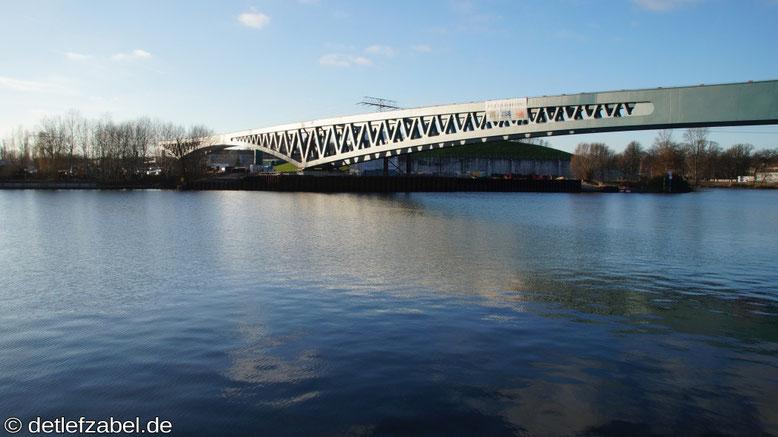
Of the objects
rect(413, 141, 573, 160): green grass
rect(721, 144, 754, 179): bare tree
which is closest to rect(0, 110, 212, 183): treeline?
rect(413, 141, 573, 160): green grass

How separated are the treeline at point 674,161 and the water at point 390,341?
365 feet

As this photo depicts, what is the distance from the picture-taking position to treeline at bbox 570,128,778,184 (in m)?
119

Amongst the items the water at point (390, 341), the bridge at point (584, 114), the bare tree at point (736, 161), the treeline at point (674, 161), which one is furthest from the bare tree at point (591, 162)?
the water at point (390, 341)

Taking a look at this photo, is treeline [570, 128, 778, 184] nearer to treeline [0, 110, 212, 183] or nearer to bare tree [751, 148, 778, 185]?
bare tree [751, 148, 778, 185]

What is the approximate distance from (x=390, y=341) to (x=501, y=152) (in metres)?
145

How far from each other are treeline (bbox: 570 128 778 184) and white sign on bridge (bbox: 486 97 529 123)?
72.5 metres

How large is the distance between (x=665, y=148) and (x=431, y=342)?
128169 mm

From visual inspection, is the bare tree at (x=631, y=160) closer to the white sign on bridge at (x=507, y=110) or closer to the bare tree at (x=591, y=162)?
the bare tree at (x=591, y=162)

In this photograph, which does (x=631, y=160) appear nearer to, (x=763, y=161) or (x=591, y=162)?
(x=591, y=162)

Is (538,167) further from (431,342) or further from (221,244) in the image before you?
(431,342)

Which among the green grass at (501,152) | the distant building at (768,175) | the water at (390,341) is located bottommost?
the water at (390,341)

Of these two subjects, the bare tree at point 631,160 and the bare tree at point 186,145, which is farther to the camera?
the bare tree at point 631,160

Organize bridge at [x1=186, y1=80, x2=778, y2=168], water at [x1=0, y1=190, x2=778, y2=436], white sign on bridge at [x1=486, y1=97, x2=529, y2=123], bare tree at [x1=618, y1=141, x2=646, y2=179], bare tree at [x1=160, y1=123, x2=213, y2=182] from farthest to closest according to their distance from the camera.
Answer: bare tree at [x1=618, y1=141, x2=646, y2=179] < bare tree at [x1=160, y1=123, x2=213, y2=182] < white sign on bridge at [x1=486, y1=97, x2=529, y2=123] < bridge at [x1=186, y1=80, x2=778, y2=168] < water at [x1=0, y1=190, x2=778, y2=436]

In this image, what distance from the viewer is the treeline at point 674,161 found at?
119 meters
